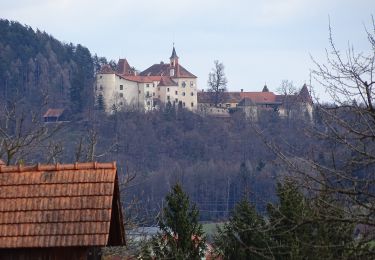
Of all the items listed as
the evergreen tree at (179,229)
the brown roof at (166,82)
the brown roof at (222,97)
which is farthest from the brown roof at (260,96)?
the evergreen tree at (179,229)

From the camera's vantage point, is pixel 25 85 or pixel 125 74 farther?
pixel 25 85

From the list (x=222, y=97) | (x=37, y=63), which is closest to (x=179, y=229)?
(x=222, y=97)

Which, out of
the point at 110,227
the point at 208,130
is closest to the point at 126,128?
the point at 208,130

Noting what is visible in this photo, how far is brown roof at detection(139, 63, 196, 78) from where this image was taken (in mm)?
134125

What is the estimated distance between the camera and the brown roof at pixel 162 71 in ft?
440

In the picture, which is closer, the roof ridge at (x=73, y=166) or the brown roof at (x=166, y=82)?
the roof ridge at (x=73, y=166)

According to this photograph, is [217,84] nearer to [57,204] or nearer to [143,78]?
[143,78]

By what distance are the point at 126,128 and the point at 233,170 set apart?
Answer: 1908cm

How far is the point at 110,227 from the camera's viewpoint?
8023 millimetres

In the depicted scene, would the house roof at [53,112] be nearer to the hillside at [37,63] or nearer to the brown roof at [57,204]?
the hillside at [37,63]

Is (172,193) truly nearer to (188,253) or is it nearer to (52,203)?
(188,253)

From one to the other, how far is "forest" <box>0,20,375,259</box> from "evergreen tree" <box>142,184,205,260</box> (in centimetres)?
8

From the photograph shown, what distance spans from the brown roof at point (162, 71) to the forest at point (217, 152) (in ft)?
26.8

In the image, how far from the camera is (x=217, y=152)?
119812 millimetres
